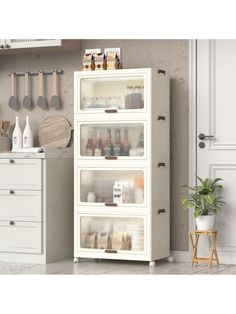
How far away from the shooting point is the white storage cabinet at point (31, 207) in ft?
18.3

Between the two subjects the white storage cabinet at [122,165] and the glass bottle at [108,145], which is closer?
the white storage cabinet at [122,165]

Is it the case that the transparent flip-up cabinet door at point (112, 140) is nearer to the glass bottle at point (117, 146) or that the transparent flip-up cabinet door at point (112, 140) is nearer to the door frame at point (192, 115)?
the glass bottle at point (117, 146)

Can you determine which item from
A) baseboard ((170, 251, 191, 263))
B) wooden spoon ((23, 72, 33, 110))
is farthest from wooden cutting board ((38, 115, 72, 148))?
baseboard ((170, 251, 191, 263))

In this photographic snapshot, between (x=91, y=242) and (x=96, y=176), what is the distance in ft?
1.75

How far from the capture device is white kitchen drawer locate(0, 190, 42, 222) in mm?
5590

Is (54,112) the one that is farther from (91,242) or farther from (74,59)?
(91,242)

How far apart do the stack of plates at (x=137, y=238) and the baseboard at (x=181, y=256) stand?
1.33 ft

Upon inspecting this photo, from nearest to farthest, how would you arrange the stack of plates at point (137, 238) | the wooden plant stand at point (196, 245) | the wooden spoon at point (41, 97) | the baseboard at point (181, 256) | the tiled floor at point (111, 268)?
the tiled floor at point (111, 268), the wooden plant stand at point (196, 245), the stack of plates at point (137, 238), the baseboard at point (181, 256), the wooden spoon at point (41, 97)

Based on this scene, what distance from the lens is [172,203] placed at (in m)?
5.85

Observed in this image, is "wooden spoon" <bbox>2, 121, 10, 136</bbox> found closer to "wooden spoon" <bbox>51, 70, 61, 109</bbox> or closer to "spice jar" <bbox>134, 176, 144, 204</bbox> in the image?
"wooden spoon" <bbox>51, 70, 61, 109</bbox>

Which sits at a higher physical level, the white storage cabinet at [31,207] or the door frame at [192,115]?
the door frame at [192,115]

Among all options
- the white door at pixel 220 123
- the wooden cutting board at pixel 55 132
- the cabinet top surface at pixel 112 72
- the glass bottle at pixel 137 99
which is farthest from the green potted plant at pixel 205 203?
the wooden cutting board at pixel 55 132
